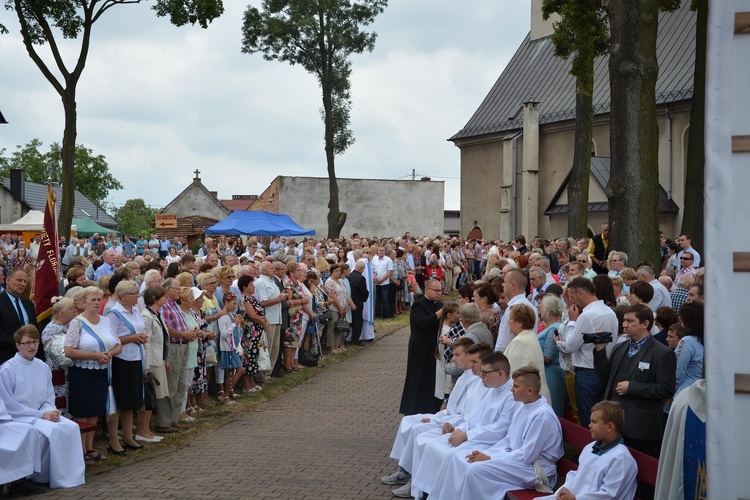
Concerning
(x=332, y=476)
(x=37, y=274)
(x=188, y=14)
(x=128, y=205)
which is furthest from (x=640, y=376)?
(x=128, y=205)

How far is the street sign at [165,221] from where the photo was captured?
5486 cm

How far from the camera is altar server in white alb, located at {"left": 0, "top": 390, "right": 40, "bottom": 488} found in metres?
8.02

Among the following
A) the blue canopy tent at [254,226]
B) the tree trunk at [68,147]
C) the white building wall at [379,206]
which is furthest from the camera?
Result: the white building wall at [379,206]

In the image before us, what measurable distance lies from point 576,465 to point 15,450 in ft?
16.9

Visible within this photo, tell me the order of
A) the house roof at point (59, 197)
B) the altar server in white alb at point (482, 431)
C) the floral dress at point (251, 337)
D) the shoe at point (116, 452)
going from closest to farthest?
1. the altar server in white alb at point (482, 431)
2. the shoe at point (116, 452)
3. the floral dress at point (251, 337)
4. the house roof at point (59, 197)

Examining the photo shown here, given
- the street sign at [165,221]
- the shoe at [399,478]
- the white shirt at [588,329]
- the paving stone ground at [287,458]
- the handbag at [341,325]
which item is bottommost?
the paving stone ground at [287,458]

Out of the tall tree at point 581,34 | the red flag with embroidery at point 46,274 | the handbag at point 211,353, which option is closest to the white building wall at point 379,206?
the tall tree at point 581,34

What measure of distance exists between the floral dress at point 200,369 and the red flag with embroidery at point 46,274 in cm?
178

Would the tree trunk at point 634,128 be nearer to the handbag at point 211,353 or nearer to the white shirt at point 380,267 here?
the handbag at point 211,353

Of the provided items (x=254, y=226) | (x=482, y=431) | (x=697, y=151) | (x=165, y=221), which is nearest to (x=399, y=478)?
(x=482, y=431)

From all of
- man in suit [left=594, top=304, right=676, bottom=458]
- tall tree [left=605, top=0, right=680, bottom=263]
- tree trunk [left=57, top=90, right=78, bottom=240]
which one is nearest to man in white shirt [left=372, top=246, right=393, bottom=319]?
tall tree [left=605, top=0, right=680, bottom=263]

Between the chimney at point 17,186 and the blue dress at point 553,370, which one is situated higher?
the chimney at point 17,186

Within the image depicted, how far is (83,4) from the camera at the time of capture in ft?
77.0

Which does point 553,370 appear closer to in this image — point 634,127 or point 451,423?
point 451,423
